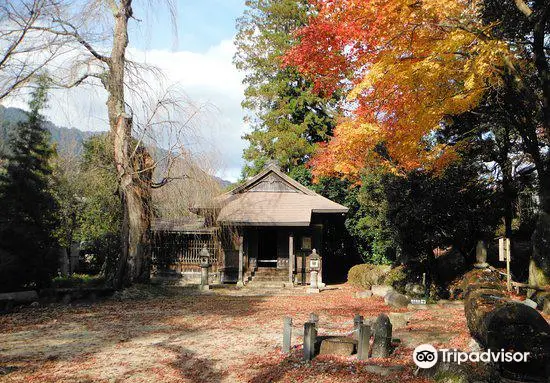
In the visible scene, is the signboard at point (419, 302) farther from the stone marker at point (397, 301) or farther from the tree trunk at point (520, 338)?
the tree trunk at point (520, 338)

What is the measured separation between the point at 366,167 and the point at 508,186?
18.0 ft

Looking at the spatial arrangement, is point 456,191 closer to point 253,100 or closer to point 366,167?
point 366,167

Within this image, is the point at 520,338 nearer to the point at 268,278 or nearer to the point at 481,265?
the point at 481,265

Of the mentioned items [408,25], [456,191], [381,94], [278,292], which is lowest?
[278,292]

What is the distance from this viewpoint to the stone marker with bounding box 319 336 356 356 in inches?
284

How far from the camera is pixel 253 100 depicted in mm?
32312

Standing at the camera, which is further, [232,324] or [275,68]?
[275,68]

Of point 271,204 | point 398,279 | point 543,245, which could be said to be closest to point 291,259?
point 271,204

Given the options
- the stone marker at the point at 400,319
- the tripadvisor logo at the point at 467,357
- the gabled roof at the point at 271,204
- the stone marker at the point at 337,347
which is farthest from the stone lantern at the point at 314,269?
the tripadvisor logo at the point at 467,357

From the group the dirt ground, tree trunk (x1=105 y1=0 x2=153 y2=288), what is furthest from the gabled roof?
the dirt ground

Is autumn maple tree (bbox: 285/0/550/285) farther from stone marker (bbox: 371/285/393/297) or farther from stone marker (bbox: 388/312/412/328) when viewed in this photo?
stone marker (bbox: 371/285/393/297)

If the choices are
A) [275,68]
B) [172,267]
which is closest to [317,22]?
[172,267]

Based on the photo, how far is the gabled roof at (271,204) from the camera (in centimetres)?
2016

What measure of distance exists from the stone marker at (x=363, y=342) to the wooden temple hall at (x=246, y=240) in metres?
13.3
